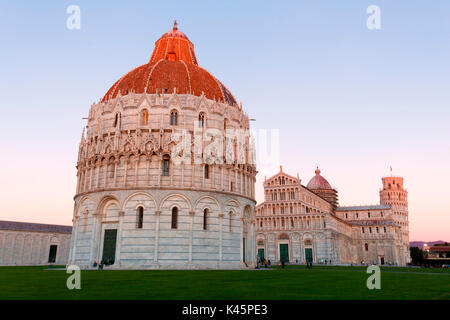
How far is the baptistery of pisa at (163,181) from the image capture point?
40281mm

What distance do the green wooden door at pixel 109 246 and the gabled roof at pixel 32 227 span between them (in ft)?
134

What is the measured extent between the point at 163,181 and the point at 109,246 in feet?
29.3

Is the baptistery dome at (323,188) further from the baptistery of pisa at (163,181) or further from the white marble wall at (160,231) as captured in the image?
the white marble wall at (160,231)

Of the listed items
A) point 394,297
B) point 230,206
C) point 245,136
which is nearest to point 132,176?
point 230,206

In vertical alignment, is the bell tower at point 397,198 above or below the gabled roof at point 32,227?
above

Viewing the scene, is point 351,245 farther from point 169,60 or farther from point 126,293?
point 126,293

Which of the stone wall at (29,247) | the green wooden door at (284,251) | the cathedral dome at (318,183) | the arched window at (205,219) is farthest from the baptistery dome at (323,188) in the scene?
the arched window at (205,219)

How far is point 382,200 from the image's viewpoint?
138375mm

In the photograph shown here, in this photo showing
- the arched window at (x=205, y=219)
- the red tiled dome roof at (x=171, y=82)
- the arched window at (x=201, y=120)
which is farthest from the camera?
the red tiled dome roof at (x=171, y=82)

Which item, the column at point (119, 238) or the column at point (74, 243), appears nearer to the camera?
the column at point (119, 238)

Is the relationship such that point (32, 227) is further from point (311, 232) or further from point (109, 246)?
point (311, 232)

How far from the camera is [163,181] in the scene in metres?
41.3

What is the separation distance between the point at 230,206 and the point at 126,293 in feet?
96.6

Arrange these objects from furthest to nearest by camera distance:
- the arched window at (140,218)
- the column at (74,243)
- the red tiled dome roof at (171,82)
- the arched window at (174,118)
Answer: the red tiled dome roof at (171,82) < the arched window at (174,118) < the column at (74,243) < the arched window at (140,218)
